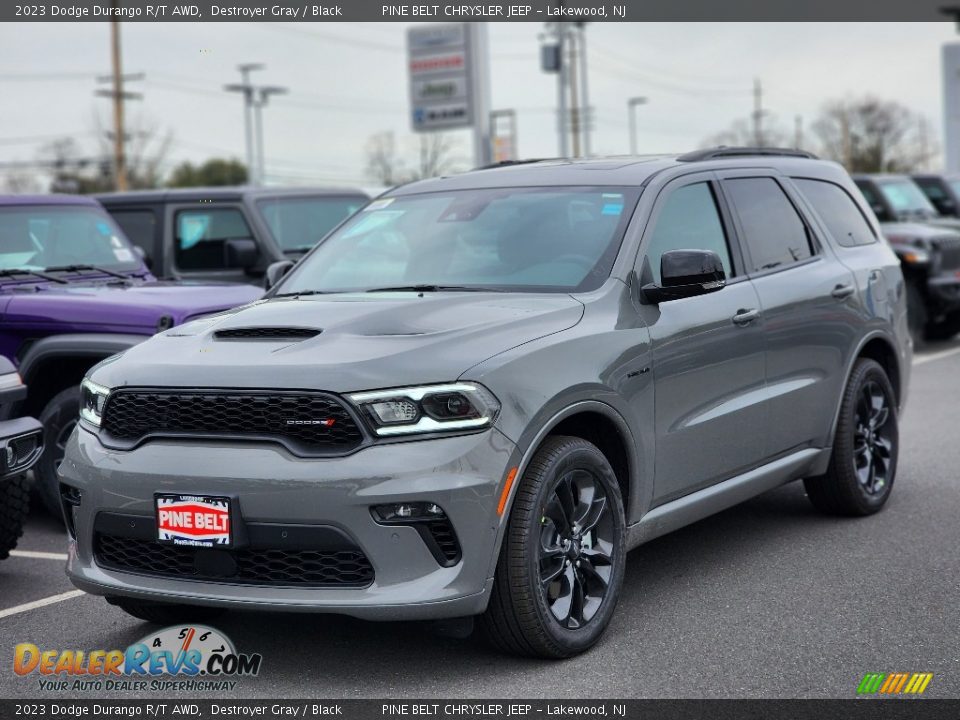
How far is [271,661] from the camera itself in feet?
15.9

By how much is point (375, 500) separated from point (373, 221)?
7.57 ft

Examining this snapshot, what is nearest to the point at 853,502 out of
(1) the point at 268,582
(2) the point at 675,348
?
(2) the point at 675,348

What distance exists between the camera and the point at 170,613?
17.2ft

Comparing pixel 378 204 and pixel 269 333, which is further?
pixel 378 204

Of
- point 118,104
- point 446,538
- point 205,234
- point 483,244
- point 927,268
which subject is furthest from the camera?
point 118,104

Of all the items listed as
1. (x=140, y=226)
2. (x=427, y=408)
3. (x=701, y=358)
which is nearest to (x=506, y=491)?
(x=427, y=408)

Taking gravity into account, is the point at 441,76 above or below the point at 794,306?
above

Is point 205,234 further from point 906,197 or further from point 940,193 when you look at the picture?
point 940,193

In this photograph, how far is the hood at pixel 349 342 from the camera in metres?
4.40

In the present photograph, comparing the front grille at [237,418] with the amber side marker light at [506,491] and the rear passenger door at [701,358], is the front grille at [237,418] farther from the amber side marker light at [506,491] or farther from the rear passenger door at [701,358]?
the rear passenger door at [701,358]

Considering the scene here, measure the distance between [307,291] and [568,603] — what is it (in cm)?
193

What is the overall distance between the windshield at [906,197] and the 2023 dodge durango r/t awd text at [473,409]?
11575mm

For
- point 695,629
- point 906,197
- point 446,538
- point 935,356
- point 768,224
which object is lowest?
point 935,356

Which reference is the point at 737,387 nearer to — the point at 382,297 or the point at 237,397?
the point at 382,297
